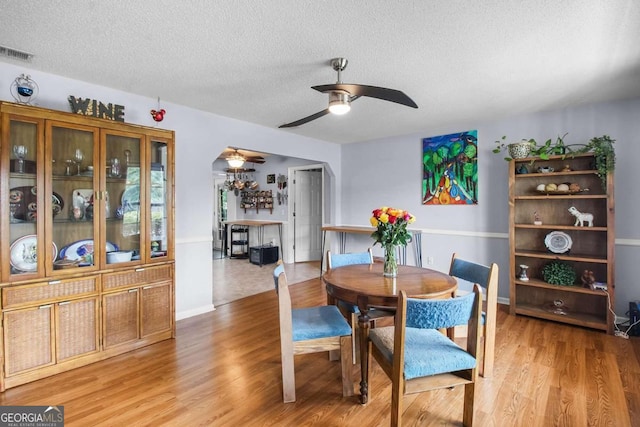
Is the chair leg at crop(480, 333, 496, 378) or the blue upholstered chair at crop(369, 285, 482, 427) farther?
the chair leg at crop(480, 333, 496, 378)

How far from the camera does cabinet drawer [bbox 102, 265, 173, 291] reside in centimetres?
265

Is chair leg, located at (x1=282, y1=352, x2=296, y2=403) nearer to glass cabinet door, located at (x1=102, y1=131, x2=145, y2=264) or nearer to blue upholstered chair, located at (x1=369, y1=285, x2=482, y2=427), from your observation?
blue upholstered chair, located at (x1=369, y1=285, x2=482, y2=427)

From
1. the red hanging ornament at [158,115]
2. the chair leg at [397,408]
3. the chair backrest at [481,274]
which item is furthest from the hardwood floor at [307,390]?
the red hanging ornament at [158,115]

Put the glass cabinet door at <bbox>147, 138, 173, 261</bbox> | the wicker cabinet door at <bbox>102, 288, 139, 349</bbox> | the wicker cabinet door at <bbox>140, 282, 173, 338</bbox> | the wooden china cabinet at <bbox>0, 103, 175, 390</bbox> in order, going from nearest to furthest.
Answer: the wooden china cabinet at <bbox>0, 103, 175, 390</bbox>, the wicker cabinet door at <bbox>102, 288, 139, 349</bbox>, the wicker cabinet door at <bbox>140, 282, 173, 338</bbox>, the glass cabinet door at <bbox>147, 138, 173, 261</bbox>

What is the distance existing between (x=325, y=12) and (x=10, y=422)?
119 inches

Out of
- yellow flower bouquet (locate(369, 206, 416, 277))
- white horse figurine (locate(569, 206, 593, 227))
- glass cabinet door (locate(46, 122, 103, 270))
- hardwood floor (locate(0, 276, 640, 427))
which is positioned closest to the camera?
hardwood floor (locate(0, 276, 640, 427))

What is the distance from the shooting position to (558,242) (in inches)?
139

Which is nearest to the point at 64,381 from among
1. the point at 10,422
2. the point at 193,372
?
the point at 10,422

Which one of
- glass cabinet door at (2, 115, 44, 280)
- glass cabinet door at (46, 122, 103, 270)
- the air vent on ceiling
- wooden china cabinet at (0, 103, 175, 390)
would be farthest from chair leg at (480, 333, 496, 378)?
the air vent on ceiling

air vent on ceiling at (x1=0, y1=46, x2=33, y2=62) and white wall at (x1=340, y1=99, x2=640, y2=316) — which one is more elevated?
air vent on ceiling at (x1=0, y1=46, x2=33, y2=62)

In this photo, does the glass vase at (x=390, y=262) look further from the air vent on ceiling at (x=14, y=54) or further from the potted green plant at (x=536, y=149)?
the air vent on ceiling at (x=14, y=54)

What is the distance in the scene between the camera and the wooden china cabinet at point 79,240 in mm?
2238

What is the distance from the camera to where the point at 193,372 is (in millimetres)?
2432

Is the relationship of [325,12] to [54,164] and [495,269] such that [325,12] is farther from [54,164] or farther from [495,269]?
[54,164]
